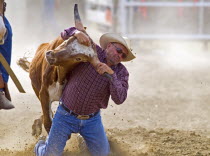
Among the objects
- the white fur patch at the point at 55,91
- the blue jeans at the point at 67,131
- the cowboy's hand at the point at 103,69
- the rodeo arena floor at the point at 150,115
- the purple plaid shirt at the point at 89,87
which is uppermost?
the cowboy's hand at the point at 103,69

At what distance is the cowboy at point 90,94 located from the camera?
161 inches

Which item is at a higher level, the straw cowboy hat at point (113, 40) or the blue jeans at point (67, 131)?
the straw cowboy hat at point (113, 40)

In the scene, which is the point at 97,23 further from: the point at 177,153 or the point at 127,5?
the point at 177,153

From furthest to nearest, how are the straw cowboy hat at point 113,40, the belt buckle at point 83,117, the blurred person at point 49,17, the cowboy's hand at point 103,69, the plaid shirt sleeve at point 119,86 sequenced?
1. the blurred person at point 49,17
2. the belt buckle at point 83,117
3. the straw cowboy hat at point 113,40
4. the plaid shirt sleeve at point 119,86
5. the cowboy's hand at point 103,69

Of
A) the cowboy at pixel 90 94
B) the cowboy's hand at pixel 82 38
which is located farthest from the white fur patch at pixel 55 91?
the cowboy's hand at pixel 82 38

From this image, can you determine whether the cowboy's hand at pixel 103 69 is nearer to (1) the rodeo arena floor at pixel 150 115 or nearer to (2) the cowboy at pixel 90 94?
(2) the cowboy at pixel 90 94

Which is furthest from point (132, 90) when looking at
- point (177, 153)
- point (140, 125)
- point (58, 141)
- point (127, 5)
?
point (127, 5)

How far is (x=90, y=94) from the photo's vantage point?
4.22 metres

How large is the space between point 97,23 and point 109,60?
40.6 feet

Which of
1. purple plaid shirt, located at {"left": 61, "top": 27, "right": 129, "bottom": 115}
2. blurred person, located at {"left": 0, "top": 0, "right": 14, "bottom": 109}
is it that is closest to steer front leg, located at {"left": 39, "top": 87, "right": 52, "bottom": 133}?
blurred person, located at {"left": 0, "top": 0, "right": 14, "bottom": 109}

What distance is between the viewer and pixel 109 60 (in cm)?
411

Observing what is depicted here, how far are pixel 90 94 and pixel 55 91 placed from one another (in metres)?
0.58

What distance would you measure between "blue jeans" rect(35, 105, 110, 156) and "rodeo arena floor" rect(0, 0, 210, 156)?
25.2 inches

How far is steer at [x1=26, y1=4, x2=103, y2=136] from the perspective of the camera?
157 inches
